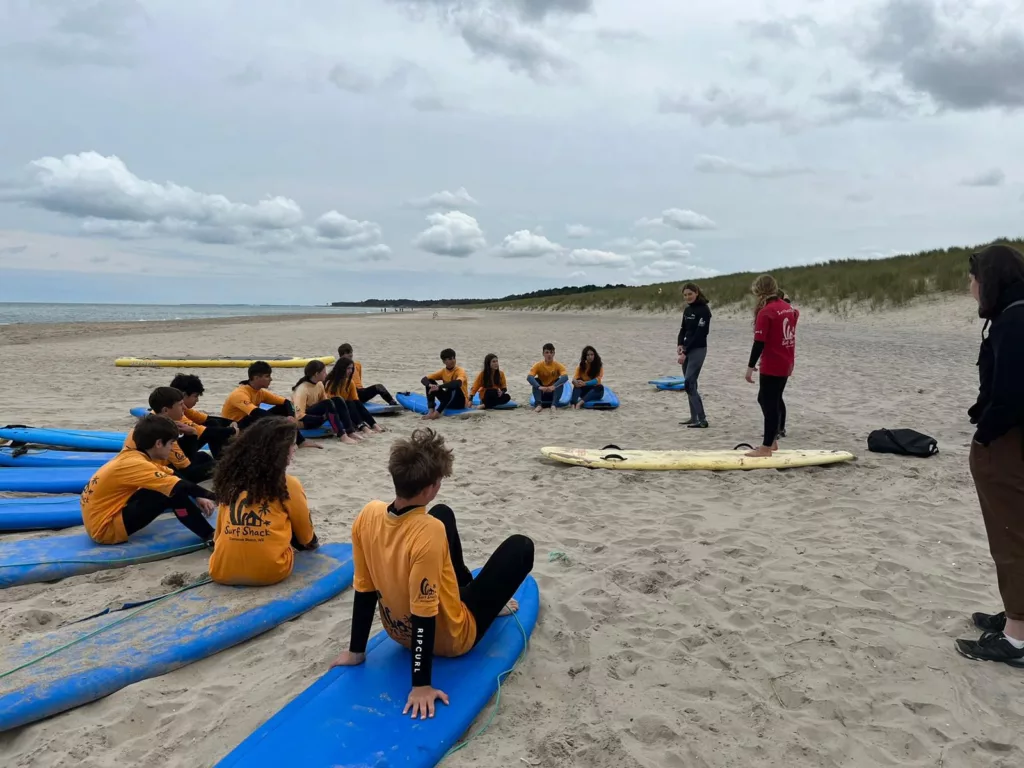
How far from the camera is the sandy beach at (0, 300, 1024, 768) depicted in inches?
101

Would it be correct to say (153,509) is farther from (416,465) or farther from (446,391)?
(446,391)

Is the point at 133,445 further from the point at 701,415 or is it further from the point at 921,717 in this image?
the point at 701,415

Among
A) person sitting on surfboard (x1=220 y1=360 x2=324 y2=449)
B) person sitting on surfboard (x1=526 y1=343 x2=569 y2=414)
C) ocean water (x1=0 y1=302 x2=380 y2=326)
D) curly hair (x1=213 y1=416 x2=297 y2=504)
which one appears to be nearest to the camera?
curly hair (x1=213 y1=416 x2=297 y2=504)

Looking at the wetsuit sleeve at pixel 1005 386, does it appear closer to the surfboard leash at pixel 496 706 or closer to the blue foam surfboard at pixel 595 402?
the surfboard leash at pixel 496 706

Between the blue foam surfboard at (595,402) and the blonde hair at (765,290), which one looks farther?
the blue foam surfboard at (595,402)

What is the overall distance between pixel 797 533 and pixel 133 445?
4.89m

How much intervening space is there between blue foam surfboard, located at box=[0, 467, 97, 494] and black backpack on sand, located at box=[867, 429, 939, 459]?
315 inches

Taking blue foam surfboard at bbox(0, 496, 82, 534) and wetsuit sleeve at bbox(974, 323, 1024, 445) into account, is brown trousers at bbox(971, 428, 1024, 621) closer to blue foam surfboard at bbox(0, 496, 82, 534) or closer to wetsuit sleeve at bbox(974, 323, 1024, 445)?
wetsuit sleeve at bbox(974, 323, 1024, 445)

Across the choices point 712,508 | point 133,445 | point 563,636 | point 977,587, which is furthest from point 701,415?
point 133,445

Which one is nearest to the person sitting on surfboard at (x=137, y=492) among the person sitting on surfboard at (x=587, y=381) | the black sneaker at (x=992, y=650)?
the black sneaker at (x=992, y=650)

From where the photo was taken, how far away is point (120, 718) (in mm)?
2676

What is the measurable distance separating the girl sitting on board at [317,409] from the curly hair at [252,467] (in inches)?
166

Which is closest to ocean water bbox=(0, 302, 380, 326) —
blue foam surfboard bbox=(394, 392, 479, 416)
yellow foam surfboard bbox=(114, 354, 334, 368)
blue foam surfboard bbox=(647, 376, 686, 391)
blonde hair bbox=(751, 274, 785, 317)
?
yellow foam surfboard bbox=(114, 354, 334, 368)

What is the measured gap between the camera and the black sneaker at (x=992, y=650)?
3.00m
